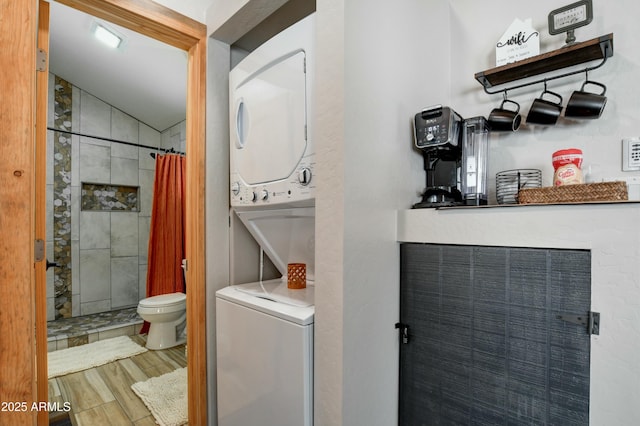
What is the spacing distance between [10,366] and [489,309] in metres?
1.65

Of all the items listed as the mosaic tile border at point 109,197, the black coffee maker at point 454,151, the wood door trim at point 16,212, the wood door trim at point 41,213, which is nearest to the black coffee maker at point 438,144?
the black coffee maker at point 454,151

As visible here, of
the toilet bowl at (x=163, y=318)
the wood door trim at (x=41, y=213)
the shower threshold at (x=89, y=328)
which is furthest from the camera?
the shower threshold at (x=89, y=328)

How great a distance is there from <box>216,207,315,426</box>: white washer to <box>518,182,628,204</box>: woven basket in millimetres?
855

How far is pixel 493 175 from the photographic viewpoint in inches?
58.3

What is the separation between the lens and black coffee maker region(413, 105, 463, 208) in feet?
4.20

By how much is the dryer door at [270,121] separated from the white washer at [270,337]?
216 mm

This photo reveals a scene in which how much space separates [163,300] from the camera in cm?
319

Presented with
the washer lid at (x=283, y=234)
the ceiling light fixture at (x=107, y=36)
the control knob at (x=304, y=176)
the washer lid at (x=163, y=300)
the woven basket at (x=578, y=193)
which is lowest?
the washer lid at (x=163, y=300)

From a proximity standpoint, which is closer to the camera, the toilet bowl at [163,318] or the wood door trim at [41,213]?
the wood door trim at [41,213]

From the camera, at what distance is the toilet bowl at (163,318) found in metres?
3.04

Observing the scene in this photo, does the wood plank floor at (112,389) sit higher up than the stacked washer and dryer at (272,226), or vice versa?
the stacked washer and dryer at (272,226)

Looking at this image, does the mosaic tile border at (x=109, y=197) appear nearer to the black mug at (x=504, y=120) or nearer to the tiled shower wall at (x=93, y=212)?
the tiled shower wall at (x=93, y=212)

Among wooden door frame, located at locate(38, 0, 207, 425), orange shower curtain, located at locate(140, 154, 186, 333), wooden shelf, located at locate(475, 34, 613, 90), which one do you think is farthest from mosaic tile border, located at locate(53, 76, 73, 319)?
wooden shelf, located at locate(475, 34, 613, 90)

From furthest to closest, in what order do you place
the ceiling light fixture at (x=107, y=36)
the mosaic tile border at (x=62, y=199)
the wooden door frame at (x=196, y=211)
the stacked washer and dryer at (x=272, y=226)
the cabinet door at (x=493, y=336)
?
the mosaic tile border at (x=62, y=199), the ceiling light fixture at (x=107, y=36), the wooden door frame at (x=196, y=211), the stacked washer and dryer at (x=272, y=226), the cabinet door at (x=493, y=336)
